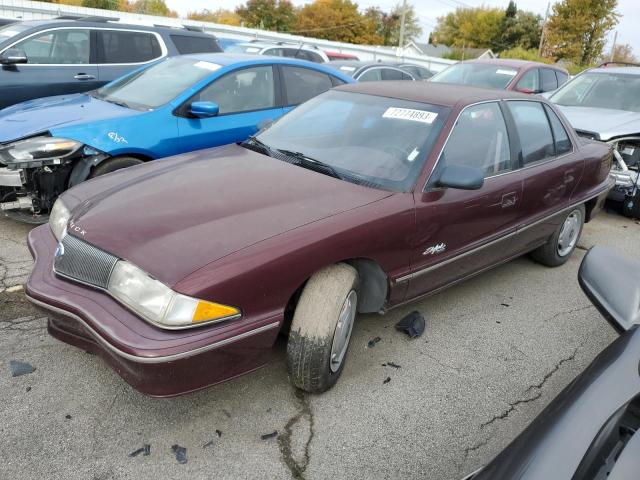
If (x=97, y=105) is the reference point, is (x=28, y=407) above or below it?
below

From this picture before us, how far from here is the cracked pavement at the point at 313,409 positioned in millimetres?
2213

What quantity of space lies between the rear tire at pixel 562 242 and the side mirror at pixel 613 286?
2307mm

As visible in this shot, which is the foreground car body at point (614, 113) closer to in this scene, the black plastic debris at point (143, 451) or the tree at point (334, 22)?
the black plastic debris at point (143, 451)

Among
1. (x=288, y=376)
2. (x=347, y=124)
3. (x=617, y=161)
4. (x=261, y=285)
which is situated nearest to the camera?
(x=261, y=285)

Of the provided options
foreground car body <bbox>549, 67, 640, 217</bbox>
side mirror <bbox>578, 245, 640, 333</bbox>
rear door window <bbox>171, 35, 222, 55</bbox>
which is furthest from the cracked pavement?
rear door window <bbox>171, 35, 222, 55</bbox>

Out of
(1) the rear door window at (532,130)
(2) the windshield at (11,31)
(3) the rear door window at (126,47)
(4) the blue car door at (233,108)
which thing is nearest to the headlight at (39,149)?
(4) the blue car door at (233,108)

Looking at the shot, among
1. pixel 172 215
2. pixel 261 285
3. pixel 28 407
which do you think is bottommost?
pixel 28 407

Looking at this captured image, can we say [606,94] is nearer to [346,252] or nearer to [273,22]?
[346,252]

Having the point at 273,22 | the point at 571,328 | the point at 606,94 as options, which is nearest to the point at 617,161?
the point at 606,94

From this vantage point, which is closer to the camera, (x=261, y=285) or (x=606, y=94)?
(x=261, y=285)

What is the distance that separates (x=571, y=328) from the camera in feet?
11.7

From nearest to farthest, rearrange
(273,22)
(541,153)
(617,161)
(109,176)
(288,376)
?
1. (288,376)
2. (109,176)
3. (541,153)
4. (617,161)
5. (273,22)

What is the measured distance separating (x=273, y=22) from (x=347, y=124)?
212 feet

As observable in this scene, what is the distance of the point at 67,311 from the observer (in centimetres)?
227
